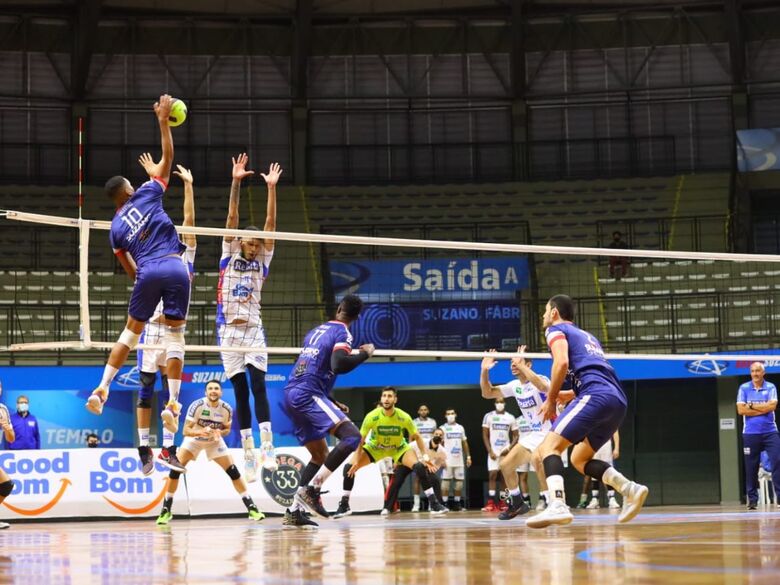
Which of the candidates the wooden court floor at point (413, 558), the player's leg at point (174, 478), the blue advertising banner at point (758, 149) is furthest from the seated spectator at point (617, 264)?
the wooden court floor at point (413, 558)

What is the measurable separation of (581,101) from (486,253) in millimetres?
6150

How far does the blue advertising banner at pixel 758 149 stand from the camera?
91.5 feet

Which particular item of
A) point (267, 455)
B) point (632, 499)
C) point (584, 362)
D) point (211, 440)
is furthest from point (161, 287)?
point (211, 440)

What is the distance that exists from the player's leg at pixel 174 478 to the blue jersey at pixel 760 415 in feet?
26.8

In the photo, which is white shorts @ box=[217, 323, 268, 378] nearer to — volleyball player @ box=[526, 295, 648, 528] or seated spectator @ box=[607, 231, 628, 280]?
volleyball player @ box=[526, 295, 648, 528]

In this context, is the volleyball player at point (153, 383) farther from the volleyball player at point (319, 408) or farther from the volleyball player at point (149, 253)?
the volleyball player at point (319, 408)

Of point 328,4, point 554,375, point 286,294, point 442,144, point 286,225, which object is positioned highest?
point 328,4

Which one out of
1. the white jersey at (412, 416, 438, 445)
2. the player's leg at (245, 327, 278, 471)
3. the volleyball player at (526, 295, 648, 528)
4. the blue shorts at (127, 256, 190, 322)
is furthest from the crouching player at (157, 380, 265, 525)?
the white jersey at (412, 416, 438, 445)

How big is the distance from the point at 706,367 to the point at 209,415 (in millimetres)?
11032

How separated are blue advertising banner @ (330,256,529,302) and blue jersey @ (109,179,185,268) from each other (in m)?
15.9

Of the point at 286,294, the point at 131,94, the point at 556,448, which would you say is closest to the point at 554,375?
the point at 556,448

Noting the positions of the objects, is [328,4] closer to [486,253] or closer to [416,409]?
[486,253]

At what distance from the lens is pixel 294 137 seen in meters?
30.1

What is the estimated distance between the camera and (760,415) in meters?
17.1
